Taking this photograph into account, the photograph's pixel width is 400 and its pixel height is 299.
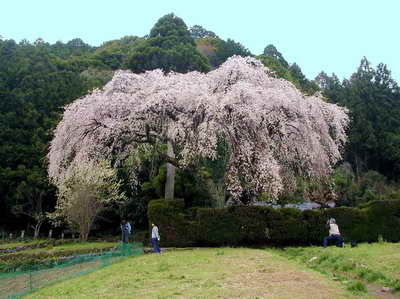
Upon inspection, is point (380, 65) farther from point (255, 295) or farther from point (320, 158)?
point (255, 295)

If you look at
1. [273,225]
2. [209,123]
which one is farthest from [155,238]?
[209,123]

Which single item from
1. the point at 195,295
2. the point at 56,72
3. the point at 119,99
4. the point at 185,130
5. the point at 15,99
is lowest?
the point at 195,295

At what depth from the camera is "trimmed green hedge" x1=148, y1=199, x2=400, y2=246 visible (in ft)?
53.8

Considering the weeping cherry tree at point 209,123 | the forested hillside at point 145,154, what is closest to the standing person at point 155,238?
the weeping cherry tree at point 209,123

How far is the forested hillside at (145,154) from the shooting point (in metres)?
29.5

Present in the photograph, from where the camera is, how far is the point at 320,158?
18.3 m

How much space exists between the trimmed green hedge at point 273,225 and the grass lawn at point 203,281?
3.39 meters

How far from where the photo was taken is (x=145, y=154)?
21.3 meters

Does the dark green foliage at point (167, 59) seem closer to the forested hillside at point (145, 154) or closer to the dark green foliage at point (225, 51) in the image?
the forested hillside at point (145, 154)

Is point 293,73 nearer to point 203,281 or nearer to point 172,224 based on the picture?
point 172,224

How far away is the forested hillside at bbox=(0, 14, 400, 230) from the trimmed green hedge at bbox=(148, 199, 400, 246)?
7.02 ft

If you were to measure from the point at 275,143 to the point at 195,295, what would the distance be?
38.9ft

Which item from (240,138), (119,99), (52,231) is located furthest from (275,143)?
(52,231)

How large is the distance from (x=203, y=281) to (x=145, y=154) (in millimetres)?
13218
